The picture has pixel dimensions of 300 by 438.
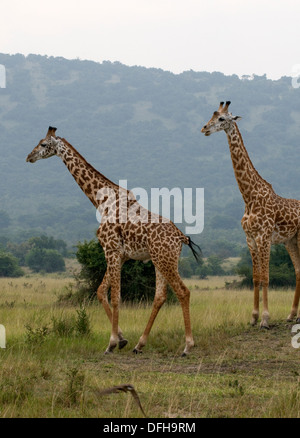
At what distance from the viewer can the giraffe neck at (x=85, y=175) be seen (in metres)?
10.7

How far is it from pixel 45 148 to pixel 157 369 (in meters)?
4.14

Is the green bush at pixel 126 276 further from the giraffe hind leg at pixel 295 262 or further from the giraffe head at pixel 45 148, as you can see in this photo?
the giraffe head at pixel 45 148

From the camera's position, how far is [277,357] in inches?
370

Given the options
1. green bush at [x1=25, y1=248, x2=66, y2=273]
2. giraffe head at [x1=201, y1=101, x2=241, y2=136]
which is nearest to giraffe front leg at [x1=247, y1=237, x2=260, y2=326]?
giraffe head at [x1=201, y1=101, x2=241, y2=136]

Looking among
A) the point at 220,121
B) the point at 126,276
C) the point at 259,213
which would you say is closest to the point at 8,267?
the point at 126,276

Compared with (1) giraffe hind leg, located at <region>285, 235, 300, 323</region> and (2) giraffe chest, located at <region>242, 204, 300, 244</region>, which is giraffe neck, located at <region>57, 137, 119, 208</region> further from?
(1) giraffe hind leg, located at <region>285, 235, 300, 323</region>

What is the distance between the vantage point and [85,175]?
35.3 ft

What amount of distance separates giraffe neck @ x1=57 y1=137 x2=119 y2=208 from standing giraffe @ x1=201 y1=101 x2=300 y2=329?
6.99 feet

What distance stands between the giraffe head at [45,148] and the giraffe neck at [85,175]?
11cm

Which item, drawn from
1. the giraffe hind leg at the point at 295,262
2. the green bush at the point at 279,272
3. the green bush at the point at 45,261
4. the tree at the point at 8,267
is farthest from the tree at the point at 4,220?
the giraffe hind leg at the point at 295,262

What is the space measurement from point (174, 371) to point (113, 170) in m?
189
